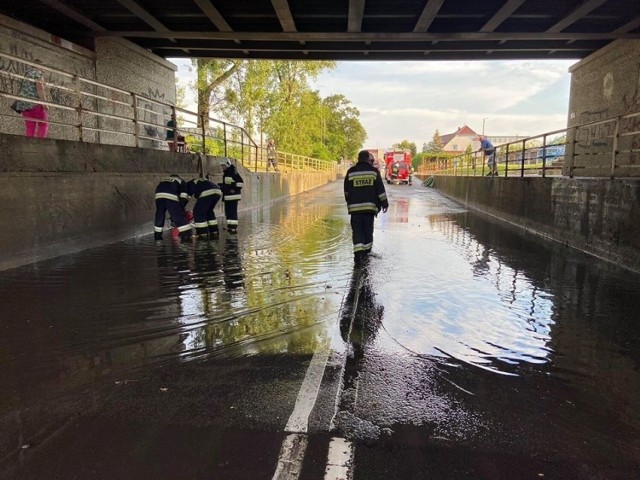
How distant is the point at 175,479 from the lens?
232 cm

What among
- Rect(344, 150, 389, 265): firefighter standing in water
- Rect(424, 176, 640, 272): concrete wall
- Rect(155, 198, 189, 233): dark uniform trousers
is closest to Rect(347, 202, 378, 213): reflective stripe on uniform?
Rect(344, 150, 389, 265): firefighter standing in water

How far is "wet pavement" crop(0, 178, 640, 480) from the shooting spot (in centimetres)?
252

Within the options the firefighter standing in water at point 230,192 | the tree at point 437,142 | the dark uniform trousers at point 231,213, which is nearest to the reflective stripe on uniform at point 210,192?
the firefighter standing in water at point 230,192

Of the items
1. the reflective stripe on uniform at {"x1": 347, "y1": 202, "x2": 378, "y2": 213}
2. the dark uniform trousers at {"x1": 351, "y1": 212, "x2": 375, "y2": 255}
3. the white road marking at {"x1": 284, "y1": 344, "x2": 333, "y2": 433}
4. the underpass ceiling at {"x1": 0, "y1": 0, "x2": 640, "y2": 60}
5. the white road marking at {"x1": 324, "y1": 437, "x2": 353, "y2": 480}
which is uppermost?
the underpass ceiling at {"x1": 0, "y1": 0, "x2": 640, "y2": 60}

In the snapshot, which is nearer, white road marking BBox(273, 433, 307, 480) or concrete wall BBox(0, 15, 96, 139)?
white road marking BBox(273, 433, 307, 480)

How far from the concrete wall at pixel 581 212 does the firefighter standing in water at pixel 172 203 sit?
25.7 feet

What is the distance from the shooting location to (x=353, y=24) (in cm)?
1158

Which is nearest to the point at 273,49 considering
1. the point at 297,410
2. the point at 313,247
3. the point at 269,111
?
the point at 313,247

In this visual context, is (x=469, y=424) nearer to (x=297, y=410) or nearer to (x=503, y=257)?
(x=297, y=410)

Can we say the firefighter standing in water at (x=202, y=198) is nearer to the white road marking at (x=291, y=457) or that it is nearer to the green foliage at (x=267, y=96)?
the white road marking at (x=291, y=457)

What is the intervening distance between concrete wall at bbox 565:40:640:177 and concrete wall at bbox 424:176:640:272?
116 centimetres

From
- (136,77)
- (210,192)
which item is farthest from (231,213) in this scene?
(136,77)

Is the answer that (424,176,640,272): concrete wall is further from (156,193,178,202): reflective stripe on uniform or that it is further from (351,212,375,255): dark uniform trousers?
(156,193,178,202): reflective stripe on uniform

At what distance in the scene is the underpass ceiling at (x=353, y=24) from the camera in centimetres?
1059
